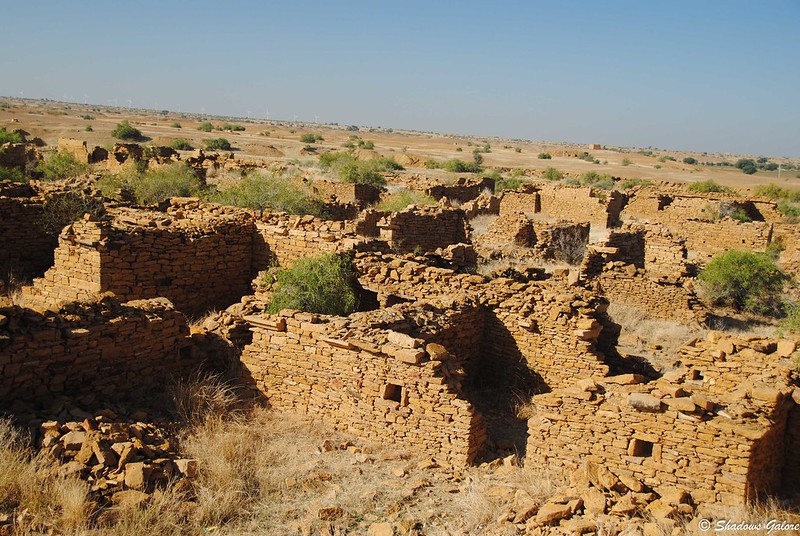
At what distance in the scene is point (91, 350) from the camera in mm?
6988

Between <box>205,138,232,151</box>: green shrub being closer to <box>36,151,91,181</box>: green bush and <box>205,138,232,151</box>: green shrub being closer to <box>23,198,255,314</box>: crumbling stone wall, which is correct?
<box>36,151,91,181</box>: green bush

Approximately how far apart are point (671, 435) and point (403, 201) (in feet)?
48.5

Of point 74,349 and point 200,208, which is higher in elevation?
point 200,208

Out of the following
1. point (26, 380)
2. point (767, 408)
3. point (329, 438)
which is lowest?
point (329, 438)

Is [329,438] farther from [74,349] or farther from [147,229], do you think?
[147,229]

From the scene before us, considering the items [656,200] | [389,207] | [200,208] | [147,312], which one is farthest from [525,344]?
[656,200]

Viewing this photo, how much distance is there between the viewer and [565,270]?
11453mm

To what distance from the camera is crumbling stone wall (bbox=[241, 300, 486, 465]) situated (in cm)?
669

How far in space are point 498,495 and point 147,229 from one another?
23.5 feet

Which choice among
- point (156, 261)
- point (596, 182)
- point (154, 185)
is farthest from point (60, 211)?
point (596, 182)

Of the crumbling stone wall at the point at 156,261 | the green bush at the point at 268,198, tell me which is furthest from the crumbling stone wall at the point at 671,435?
the green bush at the point at 268,198

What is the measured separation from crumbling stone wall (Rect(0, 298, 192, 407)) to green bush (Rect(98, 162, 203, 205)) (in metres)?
10.6

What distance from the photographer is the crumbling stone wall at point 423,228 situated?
583 inches

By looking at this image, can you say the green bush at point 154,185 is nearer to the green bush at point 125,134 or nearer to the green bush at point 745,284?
the green bush at point 745,284
